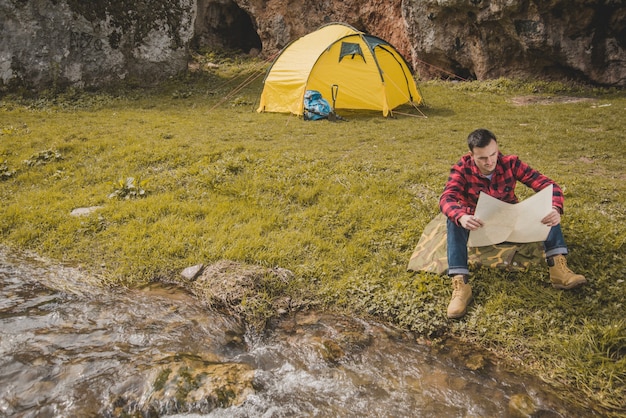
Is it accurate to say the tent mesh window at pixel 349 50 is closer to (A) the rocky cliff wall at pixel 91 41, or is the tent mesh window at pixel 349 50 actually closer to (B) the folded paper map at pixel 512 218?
(A) the rocky cliff wall at pixel 91 41

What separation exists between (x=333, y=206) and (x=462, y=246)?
2.32 meters

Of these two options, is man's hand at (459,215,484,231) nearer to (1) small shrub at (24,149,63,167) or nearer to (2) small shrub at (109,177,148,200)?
(2) small shrub at (109,177,148,200)

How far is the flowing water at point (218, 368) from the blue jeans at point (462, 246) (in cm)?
84

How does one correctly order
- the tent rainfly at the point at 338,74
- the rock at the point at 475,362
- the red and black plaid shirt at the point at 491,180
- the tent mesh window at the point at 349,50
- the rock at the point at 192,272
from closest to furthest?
the rock at the point at 475,362 < the red and black plaid shirt at the point at 491,180 < the rock at the point at 192,272 < the tent rainfly at the point at 338,74 < the tent mesh window at the point at 349,50

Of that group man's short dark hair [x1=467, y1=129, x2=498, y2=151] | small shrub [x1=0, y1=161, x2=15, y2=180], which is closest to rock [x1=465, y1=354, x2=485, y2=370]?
man's short dark hair [x1=467, y1=129, x2=498, y2=151]

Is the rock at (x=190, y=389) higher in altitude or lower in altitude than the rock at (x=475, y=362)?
lower

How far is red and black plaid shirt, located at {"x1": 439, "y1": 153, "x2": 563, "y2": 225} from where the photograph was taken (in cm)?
431

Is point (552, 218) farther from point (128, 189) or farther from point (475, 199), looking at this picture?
point (128, 189)

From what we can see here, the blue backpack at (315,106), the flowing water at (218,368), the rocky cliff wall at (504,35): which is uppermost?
the rocky cliff wall at (504,35)

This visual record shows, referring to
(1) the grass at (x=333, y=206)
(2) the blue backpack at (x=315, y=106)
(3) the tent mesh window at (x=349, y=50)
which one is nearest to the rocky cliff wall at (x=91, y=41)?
(1) the grass at (x=333, y=206)

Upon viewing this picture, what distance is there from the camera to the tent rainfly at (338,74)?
1202cm

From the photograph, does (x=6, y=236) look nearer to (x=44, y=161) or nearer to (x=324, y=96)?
(x=44, y=161)

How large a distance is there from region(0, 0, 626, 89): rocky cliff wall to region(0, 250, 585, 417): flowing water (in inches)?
447

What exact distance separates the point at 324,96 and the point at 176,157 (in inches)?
210
